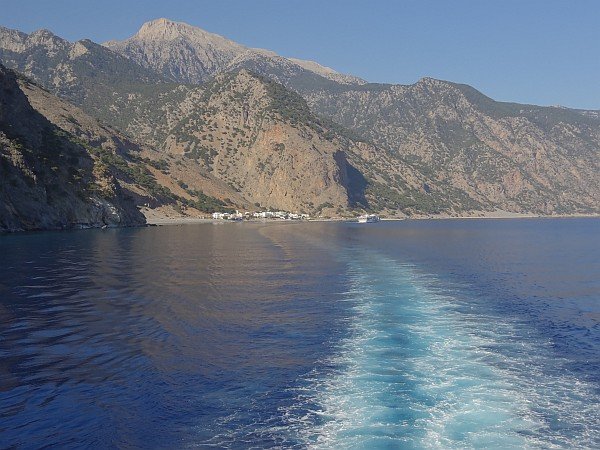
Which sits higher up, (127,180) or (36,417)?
(127,180)

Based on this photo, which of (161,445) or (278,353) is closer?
(161,445)

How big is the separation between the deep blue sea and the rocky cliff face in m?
44.8

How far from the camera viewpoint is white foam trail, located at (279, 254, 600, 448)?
41.1 ft

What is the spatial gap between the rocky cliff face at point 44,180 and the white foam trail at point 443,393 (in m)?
69.2

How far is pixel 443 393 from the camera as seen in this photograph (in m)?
15.2

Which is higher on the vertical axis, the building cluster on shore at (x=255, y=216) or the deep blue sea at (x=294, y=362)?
the building cluster on shore at (x=255, y=216)

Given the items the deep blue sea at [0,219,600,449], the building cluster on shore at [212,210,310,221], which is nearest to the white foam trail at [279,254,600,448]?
the deep blue sea at [0,219,600,449]

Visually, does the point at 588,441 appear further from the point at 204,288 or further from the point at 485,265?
the point at 485,265

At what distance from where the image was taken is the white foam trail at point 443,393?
1252 cm

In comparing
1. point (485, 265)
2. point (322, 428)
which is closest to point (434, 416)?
point (322, 428)

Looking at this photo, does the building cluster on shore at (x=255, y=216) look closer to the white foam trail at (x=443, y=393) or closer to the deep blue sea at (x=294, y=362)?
the deep blue sea at (x=294, y=362)

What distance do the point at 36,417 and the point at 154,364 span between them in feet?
15.9

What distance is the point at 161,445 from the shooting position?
11.9 m

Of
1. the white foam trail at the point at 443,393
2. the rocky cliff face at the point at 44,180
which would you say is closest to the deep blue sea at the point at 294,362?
the white foam trail at the point at 443,393
